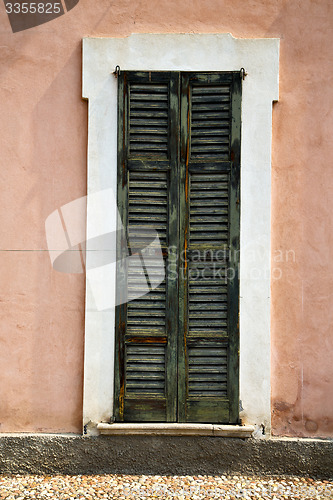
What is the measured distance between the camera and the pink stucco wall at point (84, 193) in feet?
13.2

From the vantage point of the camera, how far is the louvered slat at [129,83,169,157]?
4.03 metres

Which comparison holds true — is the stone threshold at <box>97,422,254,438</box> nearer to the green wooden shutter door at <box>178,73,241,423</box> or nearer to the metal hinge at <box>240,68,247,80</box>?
the green wooden shutter door at <box>178,73,241,423</box>

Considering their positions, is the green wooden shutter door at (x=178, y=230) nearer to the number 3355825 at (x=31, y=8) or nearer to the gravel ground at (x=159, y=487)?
the gravel ground at (x=159, y=487)

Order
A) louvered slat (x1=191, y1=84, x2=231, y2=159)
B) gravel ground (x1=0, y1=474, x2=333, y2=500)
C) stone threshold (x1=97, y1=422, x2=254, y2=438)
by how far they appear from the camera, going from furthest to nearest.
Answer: louvered slat (x1=191, y1=84, x2=231, y2=159) → stone threshold (x1=97, y1=422, x2=254, y2=438) → gravel ground (x1=0, y1=474, x2=333, y2=500)

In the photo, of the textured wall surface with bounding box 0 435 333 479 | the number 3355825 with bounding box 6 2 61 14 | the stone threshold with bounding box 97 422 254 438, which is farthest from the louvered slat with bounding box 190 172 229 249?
the number 3355825 with bounding box 6 2 61 14

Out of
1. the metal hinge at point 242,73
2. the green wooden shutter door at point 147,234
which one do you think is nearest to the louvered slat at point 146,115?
the green wooden shutter door at point 147,234

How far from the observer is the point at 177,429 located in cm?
393

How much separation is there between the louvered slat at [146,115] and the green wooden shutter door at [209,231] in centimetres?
16

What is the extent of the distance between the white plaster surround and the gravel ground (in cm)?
41

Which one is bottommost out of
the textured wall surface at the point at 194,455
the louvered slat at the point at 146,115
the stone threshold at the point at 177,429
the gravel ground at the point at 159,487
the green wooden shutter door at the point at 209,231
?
the gravel ground at the point at 159,487

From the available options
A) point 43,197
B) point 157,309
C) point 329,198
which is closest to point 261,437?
point 157,309

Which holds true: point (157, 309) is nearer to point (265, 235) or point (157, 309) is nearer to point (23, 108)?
point (265, 235)

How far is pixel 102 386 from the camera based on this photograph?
399cm

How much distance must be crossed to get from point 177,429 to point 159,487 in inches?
16.1
